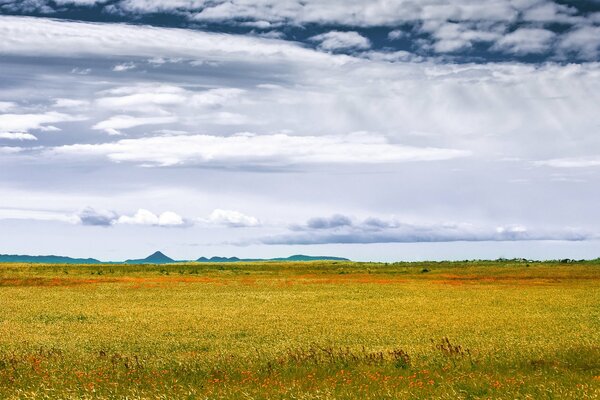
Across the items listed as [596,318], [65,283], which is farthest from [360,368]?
[65,283]

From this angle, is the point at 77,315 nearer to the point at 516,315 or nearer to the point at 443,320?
the point at 443,320

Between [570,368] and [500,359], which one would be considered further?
[500,359]

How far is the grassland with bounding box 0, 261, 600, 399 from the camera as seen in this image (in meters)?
12.8

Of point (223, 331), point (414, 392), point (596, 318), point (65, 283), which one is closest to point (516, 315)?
point (596, 318)

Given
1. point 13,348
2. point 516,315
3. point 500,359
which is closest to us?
point 500,359

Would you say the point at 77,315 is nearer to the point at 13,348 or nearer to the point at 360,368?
the point at 13,348

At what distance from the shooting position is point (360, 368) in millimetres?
15688

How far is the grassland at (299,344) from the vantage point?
1283 centimetres

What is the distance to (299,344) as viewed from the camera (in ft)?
78.7

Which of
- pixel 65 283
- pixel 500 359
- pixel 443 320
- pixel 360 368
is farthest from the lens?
pixel 65 283

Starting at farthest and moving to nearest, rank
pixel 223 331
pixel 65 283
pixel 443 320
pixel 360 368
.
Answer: pixel 65 283 < pixel 443 320 < pixel 223 331 < pixel 360 368

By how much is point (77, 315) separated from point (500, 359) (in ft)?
93.4

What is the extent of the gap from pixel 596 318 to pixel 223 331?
23.0 m

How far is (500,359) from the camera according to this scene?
1762 centimetres
